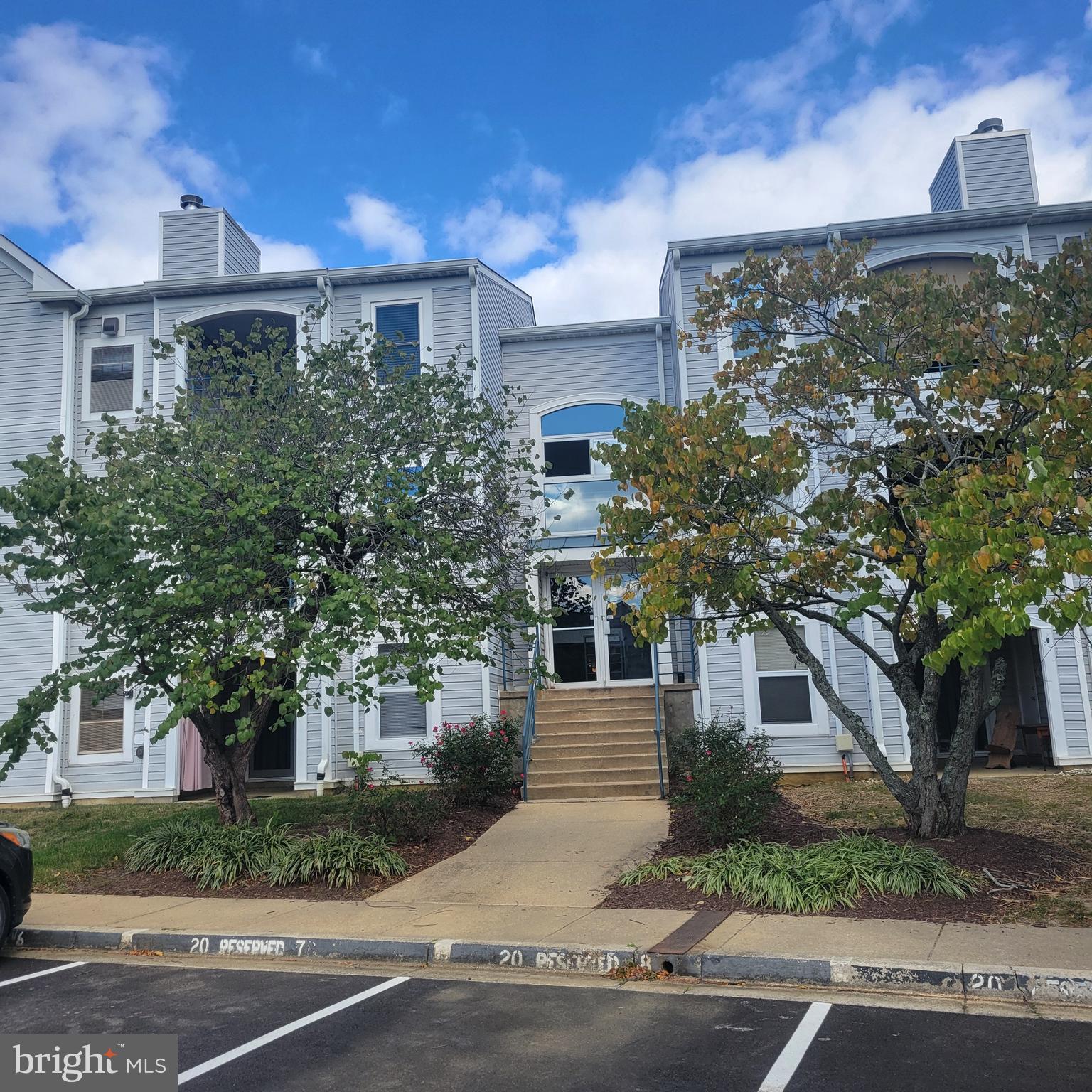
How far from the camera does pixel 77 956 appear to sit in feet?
24.3

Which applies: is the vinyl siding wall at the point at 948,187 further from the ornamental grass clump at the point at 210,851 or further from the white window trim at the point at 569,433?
the ornamental grass clump at the point at 210,851

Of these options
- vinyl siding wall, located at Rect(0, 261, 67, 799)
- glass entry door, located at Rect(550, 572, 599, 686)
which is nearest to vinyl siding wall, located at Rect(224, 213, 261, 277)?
vinyl siding wall, located at Rect(0, 261, 67, 799)

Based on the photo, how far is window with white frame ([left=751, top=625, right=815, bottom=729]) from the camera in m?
15.0

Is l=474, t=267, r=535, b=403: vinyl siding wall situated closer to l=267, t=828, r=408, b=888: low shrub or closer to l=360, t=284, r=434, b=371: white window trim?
l=360, t=284, r=434, b=371: white window trim

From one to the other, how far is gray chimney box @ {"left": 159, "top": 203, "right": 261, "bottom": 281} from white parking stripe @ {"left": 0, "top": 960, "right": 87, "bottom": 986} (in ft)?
43.3

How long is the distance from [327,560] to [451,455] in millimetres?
2669

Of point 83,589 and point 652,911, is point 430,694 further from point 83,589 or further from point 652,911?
point 83,589

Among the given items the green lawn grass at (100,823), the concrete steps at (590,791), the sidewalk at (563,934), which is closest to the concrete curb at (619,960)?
the sidewalk at (563,934)

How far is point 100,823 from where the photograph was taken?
1307cm

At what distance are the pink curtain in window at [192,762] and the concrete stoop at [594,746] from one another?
230 inches

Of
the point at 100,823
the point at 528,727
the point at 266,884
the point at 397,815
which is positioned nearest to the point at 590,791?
the point at 528,727

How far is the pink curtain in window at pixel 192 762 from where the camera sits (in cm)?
1568

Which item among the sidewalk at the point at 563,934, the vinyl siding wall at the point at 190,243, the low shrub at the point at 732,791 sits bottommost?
the sidewalk at the point at 563,934

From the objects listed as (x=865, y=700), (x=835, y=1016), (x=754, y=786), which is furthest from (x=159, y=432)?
(x=865, y=700)
